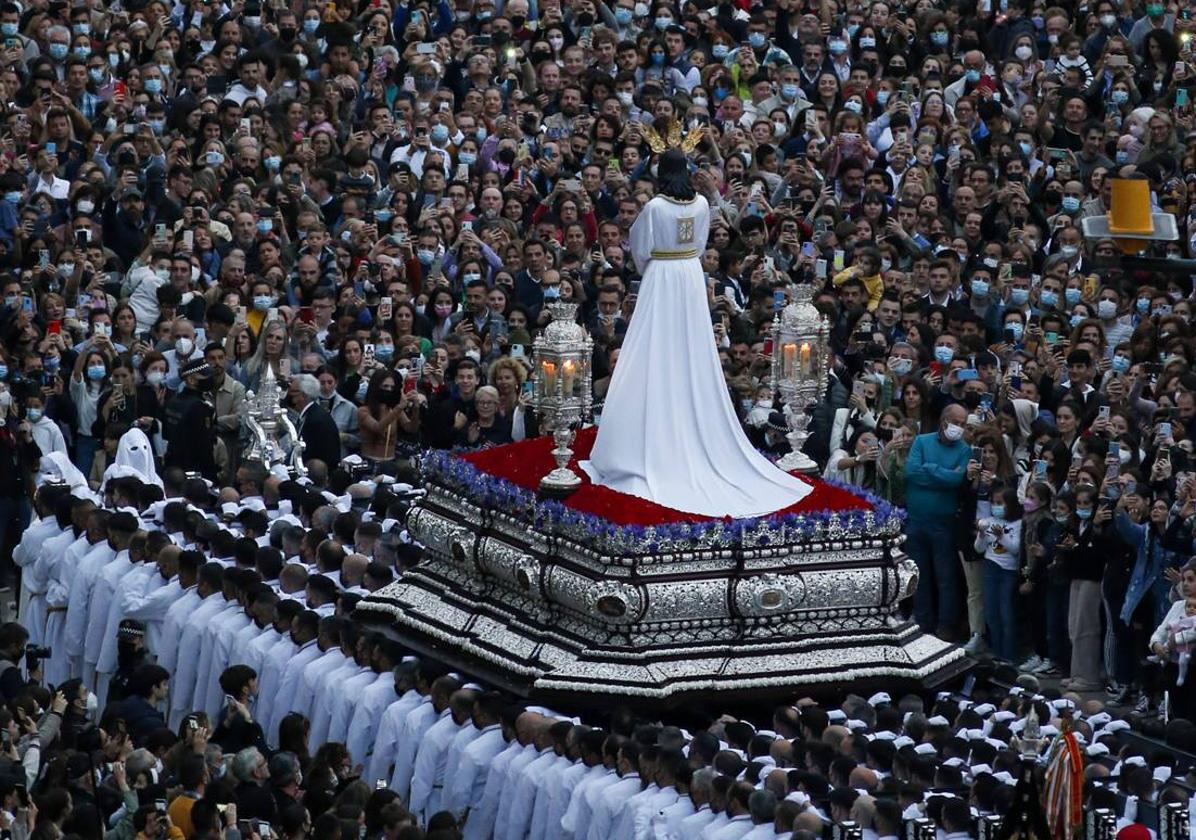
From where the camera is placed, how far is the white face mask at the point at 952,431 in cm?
3144

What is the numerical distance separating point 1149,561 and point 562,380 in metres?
5.04

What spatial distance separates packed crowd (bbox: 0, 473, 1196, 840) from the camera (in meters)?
24.4

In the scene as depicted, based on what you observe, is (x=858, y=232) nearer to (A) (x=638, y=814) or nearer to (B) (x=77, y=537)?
(B) (x=77, y=537)

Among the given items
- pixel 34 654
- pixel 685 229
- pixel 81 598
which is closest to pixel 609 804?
pixel 34 654

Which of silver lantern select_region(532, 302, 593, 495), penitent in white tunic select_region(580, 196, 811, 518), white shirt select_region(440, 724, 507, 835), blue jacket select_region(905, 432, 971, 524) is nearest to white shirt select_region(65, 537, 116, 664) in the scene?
silver lantern select_region(532, 302, 593, 495)

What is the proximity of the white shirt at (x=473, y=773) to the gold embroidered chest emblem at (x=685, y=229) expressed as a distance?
4.20 meters

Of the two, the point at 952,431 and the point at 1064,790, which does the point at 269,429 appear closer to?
the point at 952,431

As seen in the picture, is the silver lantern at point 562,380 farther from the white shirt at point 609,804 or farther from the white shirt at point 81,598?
the white shirt at point 81,598

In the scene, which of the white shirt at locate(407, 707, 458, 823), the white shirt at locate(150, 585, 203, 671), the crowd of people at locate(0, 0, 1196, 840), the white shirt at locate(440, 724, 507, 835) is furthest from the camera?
the white shirt at locate(150, 585, 203, 671)

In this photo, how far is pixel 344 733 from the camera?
28.5 meters

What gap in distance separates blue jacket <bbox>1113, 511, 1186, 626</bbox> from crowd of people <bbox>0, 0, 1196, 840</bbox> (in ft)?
0.12

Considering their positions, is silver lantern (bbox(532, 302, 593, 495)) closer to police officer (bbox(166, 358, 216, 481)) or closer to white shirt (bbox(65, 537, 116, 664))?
white shirt (bbox(65, 537, 116, 664))

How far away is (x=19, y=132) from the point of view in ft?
129

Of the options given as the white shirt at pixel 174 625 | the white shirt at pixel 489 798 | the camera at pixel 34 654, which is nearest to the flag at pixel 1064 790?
the white shirt at pixel 489 798
